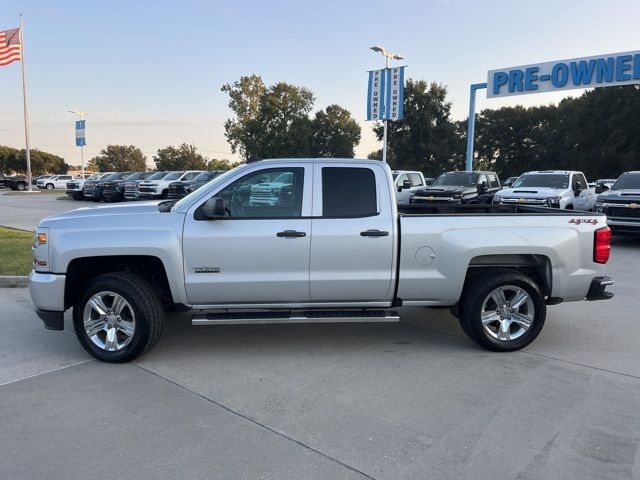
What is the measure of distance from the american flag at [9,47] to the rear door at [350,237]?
106ft

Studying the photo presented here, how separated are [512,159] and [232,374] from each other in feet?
209

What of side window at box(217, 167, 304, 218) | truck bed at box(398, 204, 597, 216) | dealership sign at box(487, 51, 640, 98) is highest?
dealership sign at box(487, 51, 640, 98)

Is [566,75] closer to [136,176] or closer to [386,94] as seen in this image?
[386,94]

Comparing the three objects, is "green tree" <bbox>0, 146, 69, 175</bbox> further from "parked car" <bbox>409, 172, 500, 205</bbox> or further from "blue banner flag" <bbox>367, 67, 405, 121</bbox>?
"parked car" <bbox>409, 172, 500, 205</bbox>

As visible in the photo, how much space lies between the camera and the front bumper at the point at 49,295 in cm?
476

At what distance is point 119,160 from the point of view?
122m

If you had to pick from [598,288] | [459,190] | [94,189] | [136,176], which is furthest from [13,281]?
[136,176]

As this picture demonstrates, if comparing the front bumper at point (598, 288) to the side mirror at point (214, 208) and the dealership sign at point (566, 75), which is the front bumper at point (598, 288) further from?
the dealership sign at point (566, 75)

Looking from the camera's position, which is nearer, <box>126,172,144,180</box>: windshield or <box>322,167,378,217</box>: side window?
<box>322,167,378,217</box>: side window

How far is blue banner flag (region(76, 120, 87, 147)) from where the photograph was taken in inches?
1588

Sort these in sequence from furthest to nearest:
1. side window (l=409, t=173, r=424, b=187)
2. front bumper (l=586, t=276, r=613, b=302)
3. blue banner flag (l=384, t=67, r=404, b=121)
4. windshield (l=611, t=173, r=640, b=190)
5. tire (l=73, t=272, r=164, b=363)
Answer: blue banner flag (l=384, t=67, r=404, b=121) → side window (l=409, t=173, r=424, b=187) → windshield (l=611, t=173, r=640, b=190) → front bumper (l=586, t=276, r=613, b=302) → tire (l=73, t=272, r=164, b=363)

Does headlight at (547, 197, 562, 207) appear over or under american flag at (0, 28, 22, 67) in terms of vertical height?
under

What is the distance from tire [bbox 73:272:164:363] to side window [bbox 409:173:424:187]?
17458 millimetres

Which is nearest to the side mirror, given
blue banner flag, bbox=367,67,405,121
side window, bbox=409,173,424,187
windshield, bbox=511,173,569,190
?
windshield, bbox=511,173,569,190
